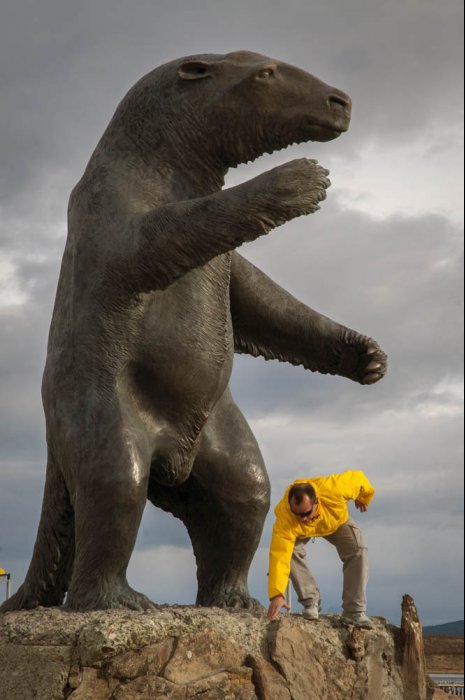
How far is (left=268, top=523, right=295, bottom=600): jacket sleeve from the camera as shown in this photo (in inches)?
174

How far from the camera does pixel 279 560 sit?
4.55 m

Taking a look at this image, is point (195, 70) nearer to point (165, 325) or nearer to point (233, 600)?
point (165, 325)


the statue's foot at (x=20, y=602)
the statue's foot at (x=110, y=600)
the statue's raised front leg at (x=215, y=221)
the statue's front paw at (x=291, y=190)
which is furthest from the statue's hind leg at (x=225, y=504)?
the statue's front paw at (x=291, y=190)

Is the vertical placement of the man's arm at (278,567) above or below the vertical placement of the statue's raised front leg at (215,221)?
below

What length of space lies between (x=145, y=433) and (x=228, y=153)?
4.13 ft

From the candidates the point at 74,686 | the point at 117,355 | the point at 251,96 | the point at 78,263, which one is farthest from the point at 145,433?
the point at 251,96

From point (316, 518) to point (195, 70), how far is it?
6.58 ft

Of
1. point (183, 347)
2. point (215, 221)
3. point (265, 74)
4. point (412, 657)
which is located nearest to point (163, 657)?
point (183, 347)

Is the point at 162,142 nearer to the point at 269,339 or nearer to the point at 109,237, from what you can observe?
the point at 109,237

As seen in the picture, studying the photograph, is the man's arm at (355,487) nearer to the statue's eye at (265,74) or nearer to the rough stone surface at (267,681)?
the rough stone surface at (267,681)

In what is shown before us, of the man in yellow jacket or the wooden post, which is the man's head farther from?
the wooden post

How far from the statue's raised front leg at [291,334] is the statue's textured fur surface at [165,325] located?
0.15 meters

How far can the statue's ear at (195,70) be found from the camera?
15.0 feet

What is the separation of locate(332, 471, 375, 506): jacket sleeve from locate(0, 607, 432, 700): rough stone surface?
2.47 ft
